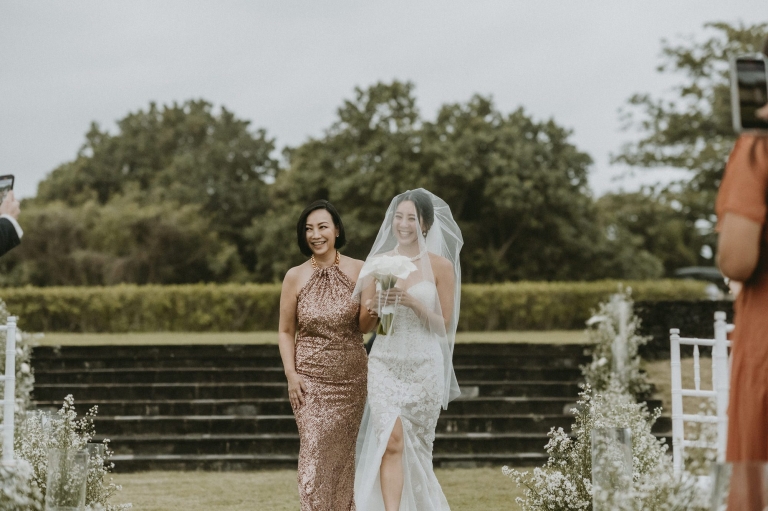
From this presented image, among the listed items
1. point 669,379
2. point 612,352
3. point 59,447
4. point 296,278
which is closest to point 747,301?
point 296,278

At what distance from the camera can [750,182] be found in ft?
8.66

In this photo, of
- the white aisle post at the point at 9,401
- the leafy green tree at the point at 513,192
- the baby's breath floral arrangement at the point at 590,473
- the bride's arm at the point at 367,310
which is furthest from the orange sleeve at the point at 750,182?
the leafy green tree at the point at 513,192

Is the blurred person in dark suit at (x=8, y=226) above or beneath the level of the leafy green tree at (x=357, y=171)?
beneath

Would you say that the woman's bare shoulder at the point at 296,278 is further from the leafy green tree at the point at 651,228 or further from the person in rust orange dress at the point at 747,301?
the leafy green tree at the point at 651,228

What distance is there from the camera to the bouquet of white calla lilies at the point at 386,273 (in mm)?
5379

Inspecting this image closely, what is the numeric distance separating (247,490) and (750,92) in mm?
6668

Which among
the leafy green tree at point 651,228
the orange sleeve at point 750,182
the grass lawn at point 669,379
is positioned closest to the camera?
the orange sleeve at point 750,182

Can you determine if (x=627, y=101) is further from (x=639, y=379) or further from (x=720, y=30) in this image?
(x=639, y=379)

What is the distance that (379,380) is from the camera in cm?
549

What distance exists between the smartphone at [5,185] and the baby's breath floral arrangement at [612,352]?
8.40 metres

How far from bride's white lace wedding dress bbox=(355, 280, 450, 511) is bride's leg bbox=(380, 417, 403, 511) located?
1.4 inches

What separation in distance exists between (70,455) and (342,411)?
155 centimetres

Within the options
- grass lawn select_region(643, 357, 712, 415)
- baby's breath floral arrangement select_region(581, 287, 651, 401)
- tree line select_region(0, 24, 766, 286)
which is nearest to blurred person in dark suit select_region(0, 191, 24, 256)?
grass lawn select_region(643, 357, 712, 415)

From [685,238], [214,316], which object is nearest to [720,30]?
[214,316]
